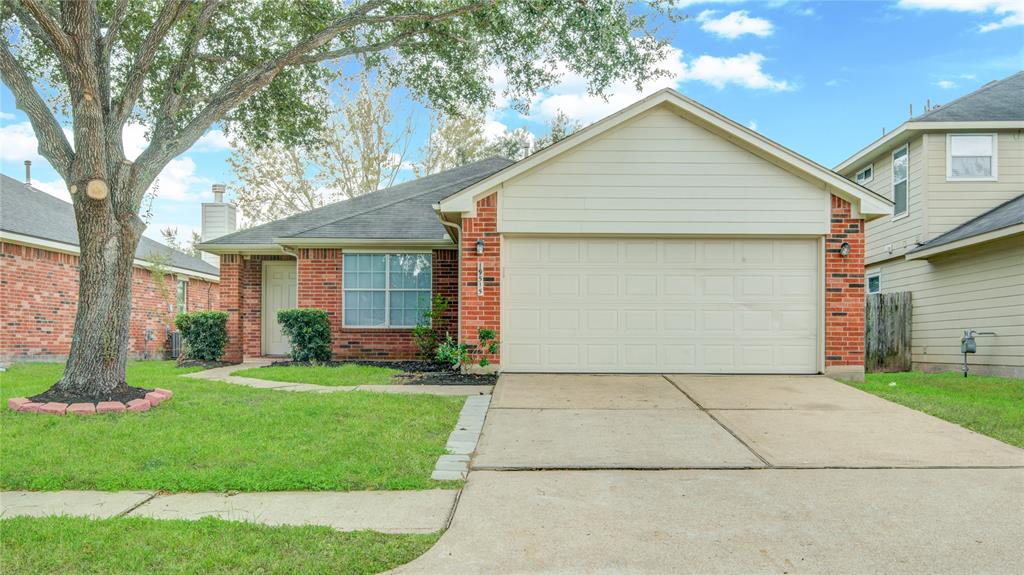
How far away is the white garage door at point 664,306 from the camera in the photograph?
9672mm

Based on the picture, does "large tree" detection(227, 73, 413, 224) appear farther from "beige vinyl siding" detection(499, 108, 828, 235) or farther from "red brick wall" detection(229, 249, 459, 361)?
"beige vinyl siding" detection(499, 108, 828, 235)

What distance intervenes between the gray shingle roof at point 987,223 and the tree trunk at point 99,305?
516 inches

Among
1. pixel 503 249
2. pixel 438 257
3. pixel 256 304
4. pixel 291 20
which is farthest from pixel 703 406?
pixel 256 304

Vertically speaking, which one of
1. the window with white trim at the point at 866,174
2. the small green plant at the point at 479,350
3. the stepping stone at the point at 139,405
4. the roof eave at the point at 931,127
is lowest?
the stepping stone at the point at 139,405

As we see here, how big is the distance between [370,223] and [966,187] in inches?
498

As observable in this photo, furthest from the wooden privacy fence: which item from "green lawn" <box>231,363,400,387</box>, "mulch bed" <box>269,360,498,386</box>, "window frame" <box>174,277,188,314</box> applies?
"window frame" <box>174,277,188,314</box>

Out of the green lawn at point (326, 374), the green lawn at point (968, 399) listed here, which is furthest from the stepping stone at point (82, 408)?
the green lawn at point (968, 399)

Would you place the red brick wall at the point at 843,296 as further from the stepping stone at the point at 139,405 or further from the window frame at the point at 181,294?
the window frame at the point at 181,294

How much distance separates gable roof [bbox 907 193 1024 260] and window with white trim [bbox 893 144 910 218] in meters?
1.24

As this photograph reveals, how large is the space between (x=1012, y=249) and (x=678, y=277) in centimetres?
619

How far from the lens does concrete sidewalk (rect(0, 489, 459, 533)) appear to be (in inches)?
146

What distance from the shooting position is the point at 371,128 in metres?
25.9

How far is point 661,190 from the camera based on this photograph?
9.61 metres

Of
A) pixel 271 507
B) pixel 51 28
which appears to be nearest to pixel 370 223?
pixel 51 28
